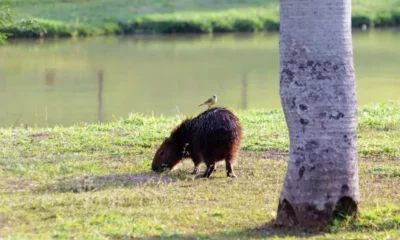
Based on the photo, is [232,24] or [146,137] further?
[232,24]

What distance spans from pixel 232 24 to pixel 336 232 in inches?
1037

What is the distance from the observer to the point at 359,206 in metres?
6.86

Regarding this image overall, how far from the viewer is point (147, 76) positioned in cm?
1998

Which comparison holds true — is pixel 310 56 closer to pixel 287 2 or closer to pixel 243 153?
pixel 287 2

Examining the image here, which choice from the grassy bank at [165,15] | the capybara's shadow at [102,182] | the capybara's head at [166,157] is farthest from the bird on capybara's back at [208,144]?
the grassy bank at [165,15]

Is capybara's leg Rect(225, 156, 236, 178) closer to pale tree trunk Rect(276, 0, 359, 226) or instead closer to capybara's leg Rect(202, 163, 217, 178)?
capybara's leg Rect(202, 163, 217, 178)

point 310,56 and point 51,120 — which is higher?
point 310,56

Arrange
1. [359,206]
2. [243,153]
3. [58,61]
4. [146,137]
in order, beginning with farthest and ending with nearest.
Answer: [58,61] → [146,137] → [243,153] → [359,206]

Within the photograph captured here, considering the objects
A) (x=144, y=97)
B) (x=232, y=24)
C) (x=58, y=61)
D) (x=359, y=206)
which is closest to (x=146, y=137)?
(x=359, y=206)

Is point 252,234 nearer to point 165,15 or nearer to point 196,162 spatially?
point 196,162

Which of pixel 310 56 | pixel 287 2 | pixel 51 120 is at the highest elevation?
pixel 287 2

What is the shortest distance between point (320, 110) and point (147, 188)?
2.27 metres

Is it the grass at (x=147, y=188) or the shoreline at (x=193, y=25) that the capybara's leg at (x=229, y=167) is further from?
the shoreline at (x=193, y=25)

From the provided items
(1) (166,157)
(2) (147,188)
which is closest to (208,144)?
(1) (166,157)
